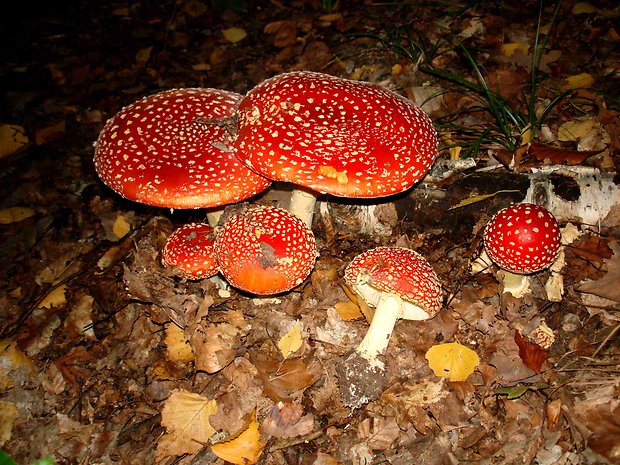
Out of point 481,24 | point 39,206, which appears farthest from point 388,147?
point 39,206

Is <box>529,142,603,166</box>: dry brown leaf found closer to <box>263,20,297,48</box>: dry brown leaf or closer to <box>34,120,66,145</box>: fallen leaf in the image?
<box>263,20,297,48</box>: dry brown leaf

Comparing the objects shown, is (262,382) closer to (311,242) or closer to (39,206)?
(311,242)

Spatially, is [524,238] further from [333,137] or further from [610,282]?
[333,137]

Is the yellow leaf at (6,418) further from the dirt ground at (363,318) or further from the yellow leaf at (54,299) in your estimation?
the yellow leaf at (54,299)

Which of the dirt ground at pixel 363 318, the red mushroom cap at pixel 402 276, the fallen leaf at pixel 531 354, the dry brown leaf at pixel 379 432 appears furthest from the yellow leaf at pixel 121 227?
the fallen leaf at pixel 531 354

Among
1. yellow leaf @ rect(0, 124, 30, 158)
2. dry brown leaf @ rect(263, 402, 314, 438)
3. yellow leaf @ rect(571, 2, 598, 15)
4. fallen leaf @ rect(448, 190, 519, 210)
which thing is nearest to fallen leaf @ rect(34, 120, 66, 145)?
yellow leaf @ rect(0, 124, 30, 158)
